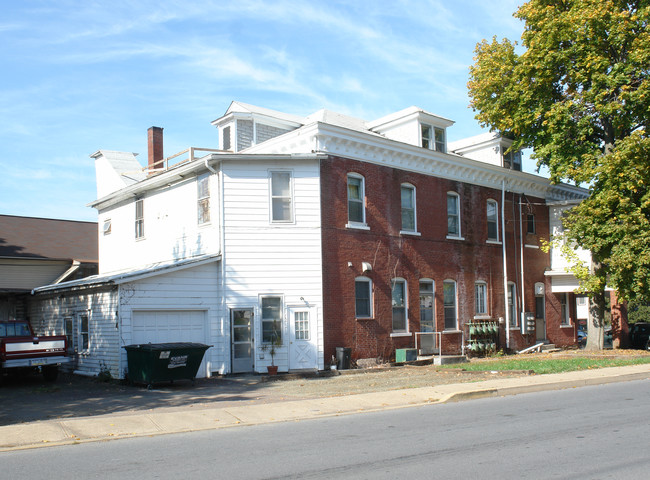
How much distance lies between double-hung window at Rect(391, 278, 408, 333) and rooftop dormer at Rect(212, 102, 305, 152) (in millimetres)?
7944

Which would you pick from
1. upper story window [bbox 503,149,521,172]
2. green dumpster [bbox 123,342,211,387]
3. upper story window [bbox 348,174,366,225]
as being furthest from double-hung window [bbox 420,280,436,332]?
green dumpster [bbox 123,342,211,387]

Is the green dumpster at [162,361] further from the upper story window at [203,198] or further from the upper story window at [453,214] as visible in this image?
the upper story window at [453,214]

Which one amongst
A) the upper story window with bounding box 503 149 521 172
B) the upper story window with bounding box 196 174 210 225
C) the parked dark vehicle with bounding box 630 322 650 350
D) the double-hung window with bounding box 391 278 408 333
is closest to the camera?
the upper story window with bounding box 196 174 210 225

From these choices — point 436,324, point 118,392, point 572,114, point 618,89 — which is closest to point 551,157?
point 572,114

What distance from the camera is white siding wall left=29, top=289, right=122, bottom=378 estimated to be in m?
19.5

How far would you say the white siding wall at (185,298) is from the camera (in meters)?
19.2

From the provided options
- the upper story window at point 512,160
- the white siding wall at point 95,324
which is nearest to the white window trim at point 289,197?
the white siding wall at point 95,324

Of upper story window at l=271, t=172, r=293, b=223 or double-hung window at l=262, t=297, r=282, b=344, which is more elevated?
upper story window at l=271, t=172, r=293, b=223

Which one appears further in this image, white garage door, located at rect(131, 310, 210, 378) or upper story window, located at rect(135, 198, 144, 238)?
upper story window, located at rect(135, 198, 144, 238)

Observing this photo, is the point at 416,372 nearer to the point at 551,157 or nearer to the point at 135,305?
the point at 135,305

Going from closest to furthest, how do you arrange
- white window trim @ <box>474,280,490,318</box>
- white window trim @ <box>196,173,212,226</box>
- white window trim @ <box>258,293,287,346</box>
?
white window trim @ <box>258,293,287,346</box> < white window trim @ <box>196,173,212,226</box> < white window trim @ <box>474,280,490,318</box>

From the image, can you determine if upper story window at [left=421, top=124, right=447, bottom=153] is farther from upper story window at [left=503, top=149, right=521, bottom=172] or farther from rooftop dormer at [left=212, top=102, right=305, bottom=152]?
rooftop dormer at [left=212, top=102, right=305, bottom=152]

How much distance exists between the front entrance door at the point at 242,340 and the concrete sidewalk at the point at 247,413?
678 cm

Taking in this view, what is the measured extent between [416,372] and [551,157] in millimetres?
12604
